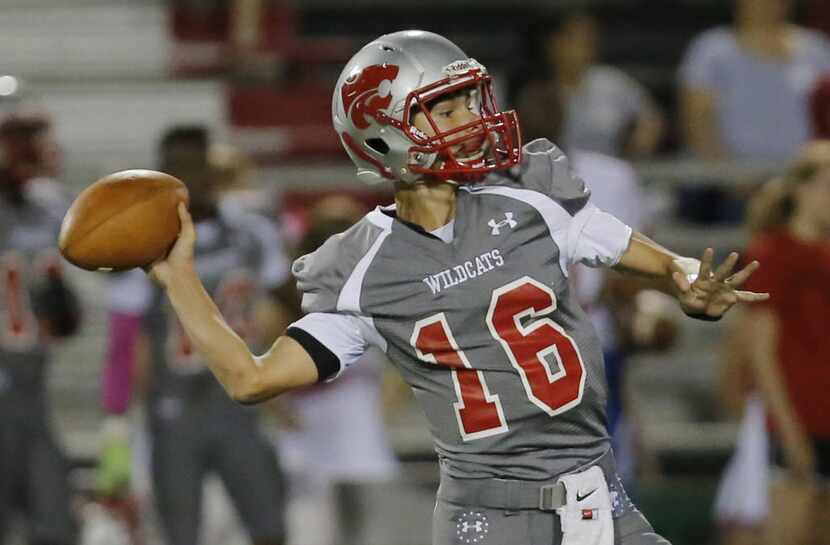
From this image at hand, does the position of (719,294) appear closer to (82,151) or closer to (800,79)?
(800,79)

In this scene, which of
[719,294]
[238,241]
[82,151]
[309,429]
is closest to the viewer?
[719,294]

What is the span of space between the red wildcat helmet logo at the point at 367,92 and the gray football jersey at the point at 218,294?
241 cm

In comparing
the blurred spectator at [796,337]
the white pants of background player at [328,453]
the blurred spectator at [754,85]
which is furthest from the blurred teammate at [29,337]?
the blurred spectator at [754,85]

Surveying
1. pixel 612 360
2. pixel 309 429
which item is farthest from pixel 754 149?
pixel 309 429

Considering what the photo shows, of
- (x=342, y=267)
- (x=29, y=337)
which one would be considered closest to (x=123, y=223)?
(x=342, y=267)

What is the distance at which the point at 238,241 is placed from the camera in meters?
6.05

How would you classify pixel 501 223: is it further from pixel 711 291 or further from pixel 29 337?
pixel 29 337

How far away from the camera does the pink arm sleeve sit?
627 cm

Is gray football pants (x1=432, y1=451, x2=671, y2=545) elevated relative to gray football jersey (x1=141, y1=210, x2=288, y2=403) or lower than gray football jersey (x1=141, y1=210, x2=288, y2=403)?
elevated

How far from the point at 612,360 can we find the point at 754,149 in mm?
1722

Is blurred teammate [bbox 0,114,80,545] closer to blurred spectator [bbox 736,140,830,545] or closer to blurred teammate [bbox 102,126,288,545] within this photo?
blurred teammate [bbox 102,126,288,545]

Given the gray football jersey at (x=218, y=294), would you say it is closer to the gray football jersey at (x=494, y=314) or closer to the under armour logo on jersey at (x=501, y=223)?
the gray football jersey at (x=494, y=314)

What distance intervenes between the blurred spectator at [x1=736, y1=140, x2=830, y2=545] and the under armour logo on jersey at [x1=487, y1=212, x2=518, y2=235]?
8.13ft

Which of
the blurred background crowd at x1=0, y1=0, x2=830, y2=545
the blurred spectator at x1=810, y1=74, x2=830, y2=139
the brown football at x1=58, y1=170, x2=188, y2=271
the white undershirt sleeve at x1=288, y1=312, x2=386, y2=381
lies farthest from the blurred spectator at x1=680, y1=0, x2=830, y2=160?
the brown football at x1=58, y1=170, x2=188, y2=271
